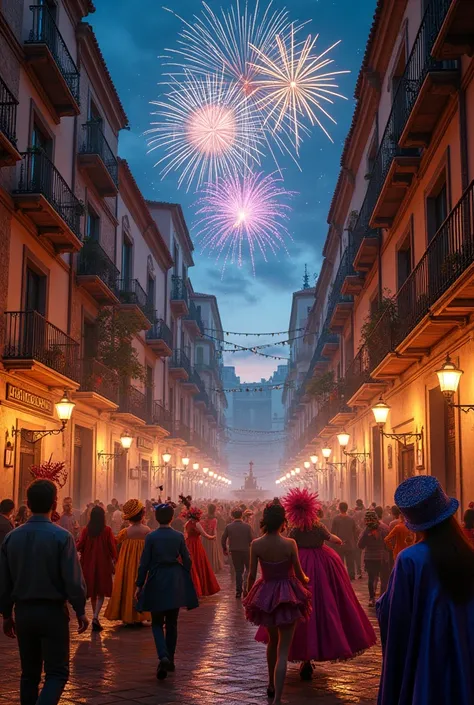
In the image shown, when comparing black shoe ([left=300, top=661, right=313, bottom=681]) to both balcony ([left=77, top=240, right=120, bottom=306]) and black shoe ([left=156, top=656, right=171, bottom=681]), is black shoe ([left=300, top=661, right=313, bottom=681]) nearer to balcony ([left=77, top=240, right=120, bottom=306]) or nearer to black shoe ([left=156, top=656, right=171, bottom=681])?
black shoe ([left=156, top=656, right=171, bottom=681])

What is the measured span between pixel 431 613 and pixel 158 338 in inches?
1119

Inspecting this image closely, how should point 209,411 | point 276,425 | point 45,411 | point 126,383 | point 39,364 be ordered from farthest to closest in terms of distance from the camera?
point 276,425 → point 209,411 → point 126,383 → point 45,411 → point 39,364

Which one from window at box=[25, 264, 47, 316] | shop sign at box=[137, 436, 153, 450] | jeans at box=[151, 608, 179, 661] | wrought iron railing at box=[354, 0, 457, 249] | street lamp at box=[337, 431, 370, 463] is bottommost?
jeans at box=[151, 608, 179, 661]

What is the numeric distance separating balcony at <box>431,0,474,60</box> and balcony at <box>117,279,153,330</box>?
46.8 feet

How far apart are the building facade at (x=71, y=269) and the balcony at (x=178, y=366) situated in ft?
12.1

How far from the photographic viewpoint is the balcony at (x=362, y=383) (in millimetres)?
20844

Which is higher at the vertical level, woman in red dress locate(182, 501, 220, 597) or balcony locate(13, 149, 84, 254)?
balcony locate(13, 149, 84, 254)

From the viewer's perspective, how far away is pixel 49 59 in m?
16.3

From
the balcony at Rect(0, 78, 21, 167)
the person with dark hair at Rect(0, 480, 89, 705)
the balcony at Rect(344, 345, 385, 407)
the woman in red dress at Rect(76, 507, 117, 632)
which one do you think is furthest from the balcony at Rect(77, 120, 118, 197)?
the person with dark hair at Rect(0, 480, 89, 705)

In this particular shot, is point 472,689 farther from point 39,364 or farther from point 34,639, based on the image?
point 39,364

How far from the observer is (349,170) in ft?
87.4

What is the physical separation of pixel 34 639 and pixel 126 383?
2060 centimetres

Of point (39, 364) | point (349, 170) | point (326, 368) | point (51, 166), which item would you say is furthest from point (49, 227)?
point (326, 368)

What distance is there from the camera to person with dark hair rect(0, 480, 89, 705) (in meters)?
5.27
